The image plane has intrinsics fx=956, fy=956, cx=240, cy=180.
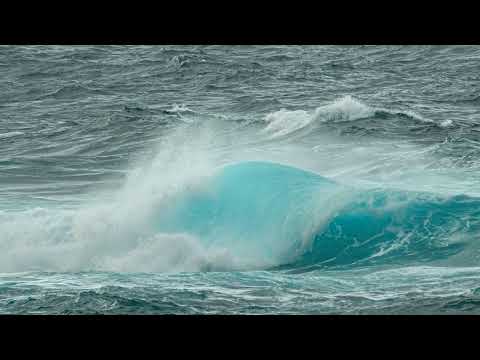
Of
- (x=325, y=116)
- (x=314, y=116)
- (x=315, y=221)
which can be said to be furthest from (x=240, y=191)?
(x=325, y=116)

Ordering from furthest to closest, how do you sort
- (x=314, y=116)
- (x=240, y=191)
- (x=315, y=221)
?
1. (x=314, y=116)
2. (x=240, y=191)
3. (x=315, y=221)

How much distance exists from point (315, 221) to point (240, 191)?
2.14 metres

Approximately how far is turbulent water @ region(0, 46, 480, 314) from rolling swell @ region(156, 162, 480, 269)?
0.14 ft

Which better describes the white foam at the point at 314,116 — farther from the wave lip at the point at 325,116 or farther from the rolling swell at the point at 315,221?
the rolling swell at the point at 315,221

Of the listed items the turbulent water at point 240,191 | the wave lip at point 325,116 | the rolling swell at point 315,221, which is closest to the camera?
the turbulent water at point 240,191

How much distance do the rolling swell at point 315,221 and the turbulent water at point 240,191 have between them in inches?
1.7

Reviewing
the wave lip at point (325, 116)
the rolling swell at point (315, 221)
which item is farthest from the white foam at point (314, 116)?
the rolling swell at point (315, 221)

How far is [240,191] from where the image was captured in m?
22.7

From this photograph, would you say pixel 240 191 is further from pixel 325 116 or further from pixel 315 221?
pixel 325 116

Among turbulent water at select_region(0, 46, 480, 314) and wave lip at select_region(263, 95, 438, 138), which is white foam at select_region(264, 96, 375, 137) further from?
turbulent water at select_region(0, 46, 480, 314)

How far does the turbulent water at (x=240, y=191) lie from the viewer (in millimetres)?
17203

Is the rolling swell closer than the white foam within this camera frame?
Yes

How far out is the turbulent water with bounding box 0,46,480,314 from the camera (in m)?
17.2

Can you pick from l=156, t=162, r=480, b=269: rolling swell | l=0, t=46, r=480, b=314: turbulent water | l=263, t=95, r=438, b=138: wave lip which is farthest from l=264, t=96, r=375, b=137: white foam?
l=156, t=162, r=480, b=269: rolling swell
